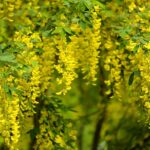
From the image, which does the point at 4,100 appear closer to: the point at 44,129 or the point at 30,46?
the point at 30,46

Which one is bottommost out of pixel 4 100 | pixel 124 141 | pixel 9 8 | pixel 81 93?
pixel 124 141

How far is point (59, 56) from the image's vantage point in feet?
13.6

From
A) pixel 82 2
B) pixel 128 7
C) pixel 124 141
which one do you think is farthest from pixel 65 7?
pixel 124 141

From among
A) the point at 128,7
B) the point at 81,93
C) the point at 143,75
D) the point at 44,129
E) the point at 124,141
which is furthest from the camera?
the point at 81,93

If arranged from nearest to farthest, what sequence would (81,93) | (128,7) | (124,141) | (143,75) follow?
1. (143,75)
2. (128,7)
3. (124,141)
4. (81,93)

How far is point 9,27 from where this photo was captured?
17.0ft

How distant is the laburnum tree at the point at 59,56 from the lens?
12.9ft

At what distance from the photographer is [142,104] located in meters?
4.34

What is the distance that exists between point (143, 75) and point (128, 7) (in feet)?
2.83

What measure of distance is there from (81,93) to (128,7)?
3955 millimetres

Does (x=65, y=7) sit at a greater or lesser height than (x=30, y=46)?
greater

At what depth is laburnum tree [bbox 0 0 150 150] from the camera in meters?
3.93

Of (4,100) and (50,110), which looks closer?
(4,100)

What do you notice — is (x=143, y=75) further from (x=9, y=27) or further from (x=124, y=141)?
(x=124, y=141)
